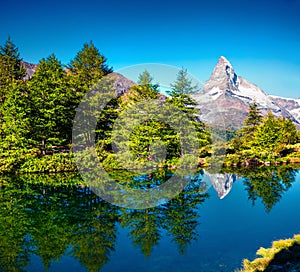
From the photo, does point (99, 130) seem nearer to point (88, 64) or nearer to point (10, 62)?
point (88, 64)

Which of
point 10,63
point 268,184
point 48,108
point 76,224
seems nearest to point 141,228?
point 76,224

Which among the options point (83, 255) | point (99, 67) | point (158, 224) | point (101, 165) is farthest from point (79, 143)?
point (83, 255)

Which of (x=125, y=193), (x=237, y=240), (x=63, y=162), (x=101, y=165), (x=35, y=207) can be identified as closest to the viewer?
(x=237, y=240)

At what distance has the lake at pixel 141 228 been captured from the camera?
9891 mm

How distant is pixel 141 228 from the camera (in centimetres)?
1331

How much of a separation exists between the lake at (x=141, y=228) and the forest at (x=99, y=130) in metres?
8.46

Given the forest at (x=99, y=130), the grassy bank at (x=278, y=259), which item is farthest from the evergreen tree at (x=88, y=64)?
the grassy bank at (x=278, y=259)

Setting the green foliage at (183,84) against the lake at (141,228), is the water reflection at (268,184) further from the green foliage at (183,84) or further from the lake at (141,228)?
the green foliage at (183,84)

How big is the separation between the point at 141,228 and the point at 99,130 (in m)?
22.3

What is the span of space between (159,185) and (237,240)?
37.9 feet

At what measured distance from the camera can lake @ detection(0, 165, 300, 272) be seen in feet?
32.4

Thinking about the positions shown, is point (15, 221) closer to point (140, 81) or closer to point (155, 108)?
point (155, 108)

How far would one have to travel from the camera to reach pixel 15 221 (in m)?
14.1

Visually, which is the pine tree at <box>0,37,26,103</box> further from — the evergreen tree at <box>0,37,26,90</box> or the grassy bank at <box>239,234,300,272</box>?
the grassy bank at <box>239,234,300,272</box>
